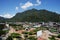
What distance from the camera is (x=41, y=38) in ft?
28.4

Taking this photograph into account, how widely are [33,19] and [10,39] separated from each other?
3982 cm

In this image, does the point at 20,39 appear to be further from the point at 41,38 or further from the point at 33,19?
the point at 33,19

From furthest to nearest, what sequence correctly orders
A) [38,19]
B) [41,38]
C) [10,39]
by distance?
[38,19] < [41,38] < [10,39]

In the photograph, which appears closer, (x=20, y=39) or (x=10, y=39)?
(x=10, y=39)

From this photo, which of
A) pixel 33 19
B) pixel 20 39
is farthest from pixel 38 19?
pixel 20 39

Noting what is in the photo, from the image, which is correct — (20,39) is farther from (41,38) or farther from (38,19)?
(38,19)

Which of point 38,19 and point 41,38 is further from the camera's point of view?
point 38,19

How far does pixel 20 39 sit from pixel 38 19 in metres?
38.6

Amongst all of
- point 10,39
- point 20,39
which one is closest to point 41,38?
point 20,39

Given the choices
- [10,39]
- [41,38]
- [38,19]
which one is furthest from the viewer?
[38,19]

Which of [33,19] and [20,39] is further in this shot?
[33,19]

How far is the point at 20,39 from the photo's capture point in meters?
8.73

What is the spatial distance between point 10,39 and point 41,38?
1819 millimetres

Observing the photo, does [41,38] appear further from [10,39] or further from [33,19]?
[33,19]
